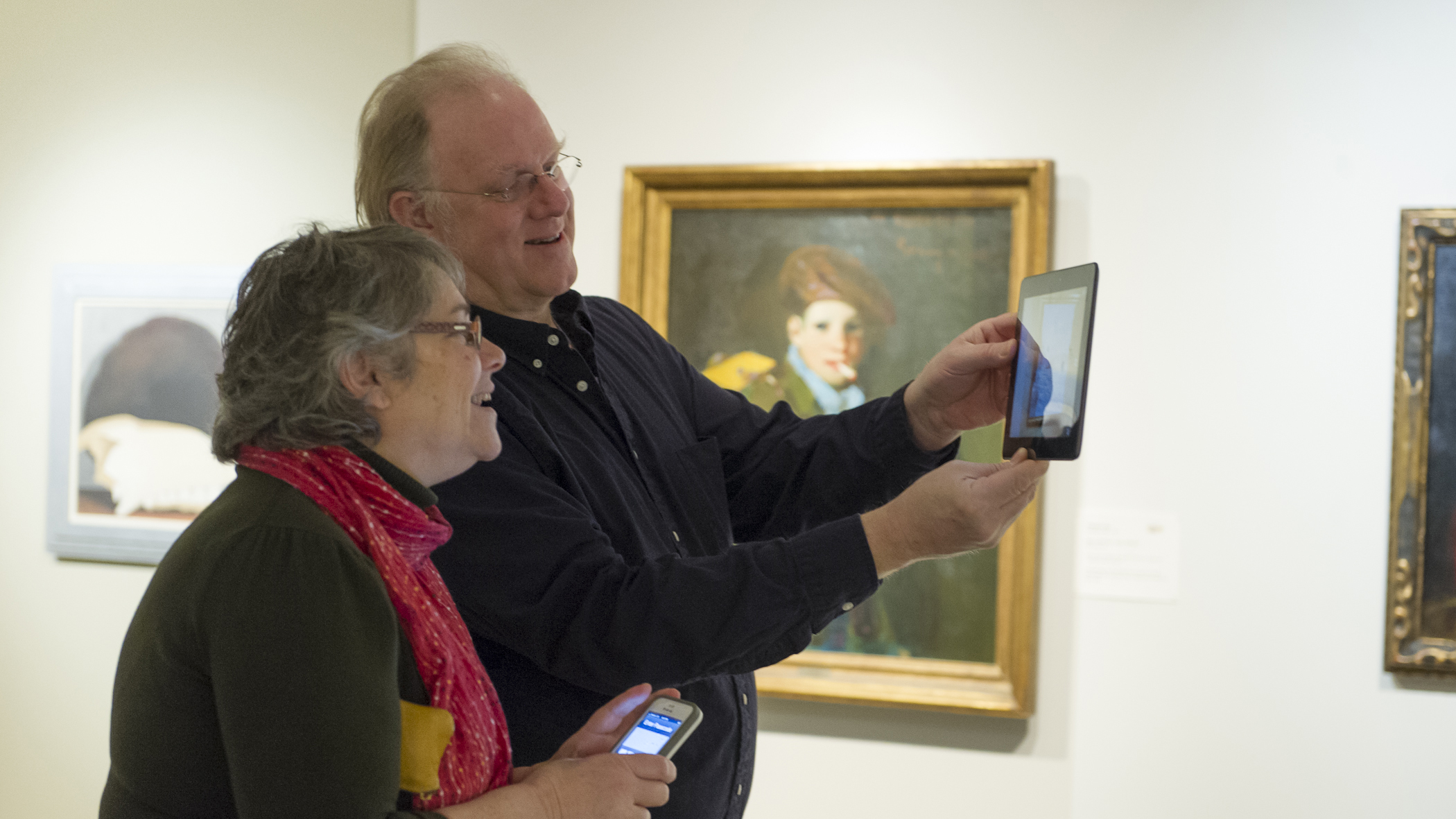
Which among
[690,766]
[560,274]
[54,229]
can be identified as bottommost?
[690,766]

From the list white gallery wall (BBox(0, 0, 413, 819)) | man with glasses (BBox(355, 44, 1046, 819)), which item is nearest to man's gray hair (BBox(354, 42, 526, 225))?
man with glasses (BBox(355, 44, 1046, 819))

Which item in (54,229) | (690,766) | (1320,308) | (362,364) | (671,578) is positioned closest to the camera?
(362,364)

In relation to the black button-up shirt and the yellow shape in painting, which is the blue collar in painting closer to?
the yellow shape in painting

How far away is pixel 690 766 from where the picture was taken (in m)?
1.43

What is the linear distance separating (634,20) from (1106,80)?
1144 mm

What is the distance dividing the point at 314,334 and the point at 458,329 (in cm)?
15

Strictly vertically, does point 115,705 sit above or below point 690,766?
above

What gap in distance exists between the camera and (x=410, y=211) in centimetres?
144

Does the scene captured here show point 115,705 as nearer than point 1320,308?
Yes

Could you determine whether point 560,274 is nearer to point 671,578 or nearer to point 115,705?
point 671,578

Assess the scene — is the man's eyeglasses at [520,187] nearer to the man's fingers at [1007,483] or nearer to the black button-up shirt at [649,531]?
the black button-up shirt at [649,531]

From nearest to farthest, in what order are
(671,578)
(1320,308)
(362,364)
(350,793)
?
(350,793), (362,364), (671,578), (1320,308)

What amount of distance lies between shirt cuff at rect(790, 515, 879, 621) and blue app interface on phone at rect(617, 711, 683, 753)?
208 mm

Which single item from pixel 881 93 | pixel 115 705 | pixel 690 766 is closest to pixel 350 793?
pixel 115 705
